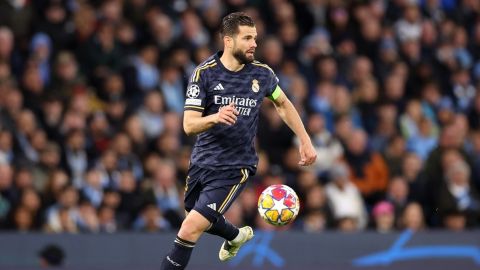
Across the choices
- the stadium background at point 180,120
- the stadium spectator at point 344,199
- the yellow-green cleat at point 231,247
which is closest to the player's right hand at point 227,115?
the yellow-green cleat at point 231,247

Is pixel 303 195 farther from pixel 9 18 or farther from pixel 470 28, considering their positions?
pixel 470 28

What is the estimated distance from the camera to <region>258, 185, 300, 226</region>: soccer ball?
1018 centimetres

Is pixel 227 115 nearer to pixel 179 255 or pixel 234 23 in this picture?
pixel 234 23

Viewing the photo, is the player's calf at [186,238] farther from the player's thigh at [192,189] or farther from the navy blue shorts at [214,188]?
the player's thigh at [192,189]

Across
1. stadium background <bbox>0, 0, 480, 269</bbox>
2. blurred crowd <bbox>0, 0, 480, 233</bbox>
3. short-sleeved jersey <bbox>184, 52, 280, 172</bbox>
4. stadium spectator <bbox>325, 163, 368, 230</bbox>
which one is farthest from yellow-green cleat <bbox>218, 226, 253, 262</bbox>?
stadium spectator <bbox>325, 163, 368, 230</bbox>

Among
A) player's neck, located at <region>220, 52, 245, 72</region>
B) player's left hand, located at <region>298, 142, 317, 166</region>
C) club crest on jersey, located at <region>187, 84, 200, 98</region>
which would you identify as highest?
player's neck, located at <region>220, 52, 245, 72</region>

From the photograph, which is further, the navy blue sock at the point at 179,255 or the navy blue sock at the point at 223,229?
the navy blue sock at the point at 223,229

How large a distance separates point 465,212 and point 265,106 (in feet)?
10.7

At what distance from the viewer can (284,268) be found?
43.7ft

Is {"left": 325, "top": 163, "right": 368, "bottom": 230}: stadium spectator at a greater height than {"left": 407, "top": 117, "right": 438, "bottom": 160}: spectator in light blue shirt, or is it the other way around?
{"left": 407, "top": 117, "right": 438, "bottom": 160}: spectator in light blue shirt

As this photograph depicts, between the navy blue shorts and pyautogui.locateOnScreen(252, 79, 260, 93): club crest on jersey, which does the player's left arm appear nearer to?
pyautogui.locateOnScreen(252, 79, 260, 93): club crest on jersey

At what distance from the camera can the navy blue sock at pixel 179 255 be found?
974cm

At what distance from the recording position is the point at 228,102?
976 centimetres

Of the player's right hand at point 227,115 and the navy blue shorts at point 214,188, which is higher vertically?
the player's right hand at point 227,115
